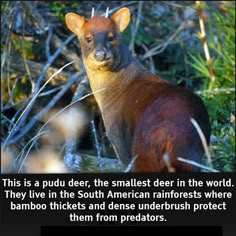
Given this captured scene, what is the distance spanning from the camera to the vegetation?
6867mm

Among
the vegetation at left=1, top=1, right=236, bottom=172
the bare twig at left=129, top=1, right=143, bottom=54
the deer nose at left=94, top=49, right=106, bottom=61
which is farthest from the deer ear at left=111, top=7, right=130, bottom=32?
the bare twig at left=129, top=1, right=143, bottom=54

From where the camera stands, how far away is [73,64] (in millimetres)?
7699

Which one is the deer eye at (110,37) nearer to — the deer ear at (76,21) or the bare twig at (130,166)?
the deer ear at (76,21)

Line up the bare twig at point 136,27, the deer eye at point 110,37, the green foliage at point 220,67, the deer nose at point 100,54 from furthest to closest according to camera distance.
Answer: the bare twig at point 136,27 → the green foliage at point 220,67 → the deer eye at point 110,37 → the deer nose at point 100,54

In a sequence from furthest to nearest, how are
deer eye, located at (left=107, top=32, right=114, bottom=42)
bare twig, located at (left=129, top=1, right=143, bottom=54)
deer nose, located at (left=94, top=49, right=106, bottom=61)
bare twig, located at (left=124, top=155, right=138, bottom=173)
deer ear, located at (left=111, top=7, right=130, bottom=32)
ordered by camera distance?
bare twig, located at (left=129, top=1, right=143, bottom=54)
deer ear, located at (left=111, top=7, right=130, bottom=32)
deer eye, located at (left=107, top=32, right=114, bottom=42)
deer nose, located at (left=94, top=49, right=106, bottom=61)
bare twig, located at (left=124, top=155, right=138, bottom=173)

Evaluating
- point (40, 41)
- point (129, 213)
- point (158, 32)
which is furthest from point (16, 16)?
point (129, 213)

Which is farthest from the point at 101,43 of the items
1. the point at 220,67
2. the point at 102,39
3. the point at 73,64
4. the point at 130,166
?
the point at 73,64

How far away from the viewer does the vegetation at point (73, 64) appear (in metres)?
6.87

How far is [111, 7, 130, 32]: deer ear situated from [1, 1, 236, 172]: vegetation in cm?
127

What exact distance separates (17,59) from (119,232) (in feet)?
12.9

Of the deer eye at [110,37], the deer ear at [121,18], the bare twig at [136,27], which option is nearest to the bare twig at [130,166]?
the deer eye at [110,37]

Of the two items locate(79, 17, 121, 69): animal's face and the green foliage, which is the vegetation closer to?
the green foliage

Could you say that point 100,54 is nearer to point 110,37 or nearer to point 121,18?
point 110,37

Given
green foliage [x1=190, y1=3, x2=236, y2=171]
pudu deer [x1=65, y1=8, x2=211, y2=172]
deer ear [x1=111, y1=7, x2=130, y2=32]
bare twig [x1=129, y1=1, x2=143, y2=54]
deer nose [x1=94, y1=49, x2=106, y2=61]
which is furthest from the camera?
bare twig [x1=129, y1=1, x2=143, y2=54]
